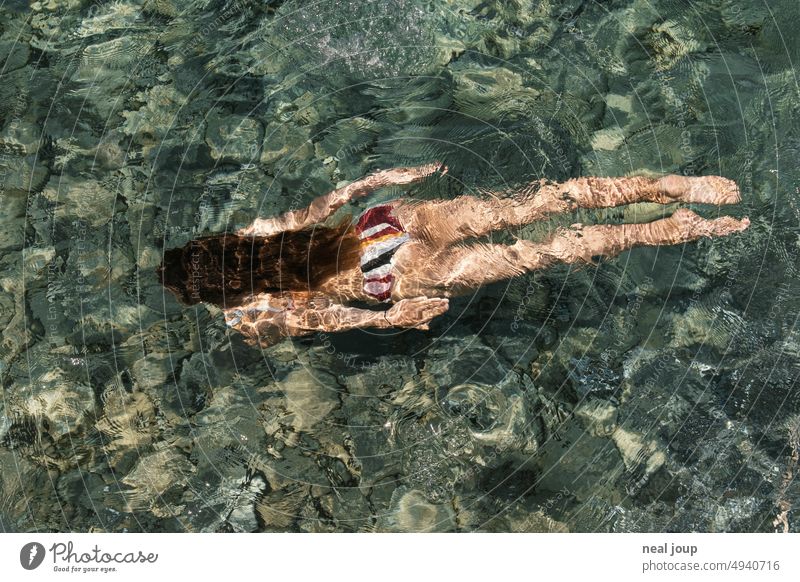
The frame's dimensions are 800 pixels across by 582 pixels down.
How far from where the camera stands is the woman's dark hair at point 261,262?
9.05 ft

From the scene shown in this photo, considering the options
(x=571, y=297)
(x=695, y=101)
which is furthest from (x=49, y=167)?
(x=695, y=101)

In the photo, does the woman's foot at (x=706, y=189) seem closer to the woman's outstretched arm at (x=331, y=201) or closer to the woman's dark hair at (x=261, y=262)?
the woman's outstretched arm at (x=331, y=201)

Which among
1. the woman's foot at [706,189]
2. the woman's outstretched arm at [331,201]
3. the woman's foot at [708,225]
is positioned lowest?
the woman's foot at [708,225]

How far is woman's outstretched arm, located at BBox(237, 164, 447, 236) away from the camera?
2787 millimetres

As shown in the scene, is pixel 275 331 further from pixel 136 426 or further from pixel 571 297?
pixel 571 297

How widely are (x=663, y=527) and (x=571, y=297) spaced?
38.3 inches

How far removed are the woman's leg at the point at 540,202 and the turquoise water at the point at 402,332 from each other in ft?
0.17

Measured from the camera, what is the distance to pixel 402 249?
2742 mm
